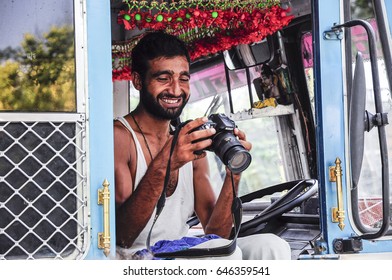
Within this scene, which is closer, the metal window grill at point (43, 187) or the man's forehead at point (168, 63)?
the metal window grill at point (43, 187)

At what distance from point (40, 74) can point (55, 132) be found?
0.73 feet

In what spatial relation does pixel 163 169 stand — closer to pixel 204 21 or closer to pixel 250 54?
pixel 204 21

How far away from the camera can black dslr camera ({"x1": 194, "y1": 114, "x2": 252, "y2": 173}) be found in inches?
126

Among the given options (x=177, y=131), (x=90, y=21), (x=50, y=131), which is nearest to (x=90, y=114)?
(x=50, y=131)

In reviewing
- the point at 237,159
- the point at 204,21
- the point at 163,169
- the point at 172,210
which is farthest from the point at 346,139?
the point at 204,21

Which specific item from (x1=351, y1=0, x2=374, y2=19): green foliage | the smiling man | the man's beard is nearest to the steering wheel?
the smiling man

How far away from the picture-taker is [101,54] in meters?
2.85

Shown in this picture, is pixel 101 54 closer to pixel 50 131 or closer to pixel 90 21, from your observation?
pixel 90 21

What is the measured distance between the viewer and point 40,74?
109 inches

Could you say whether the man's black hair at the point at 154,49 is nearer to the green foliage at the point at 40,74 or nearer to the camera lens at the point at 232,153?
the camera lens at the point at 232,153

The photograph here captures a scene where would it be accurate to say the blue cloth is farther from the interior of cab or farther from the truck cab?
the interior of cab

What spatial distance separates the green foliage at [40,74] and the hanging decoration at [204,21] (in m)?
1.22

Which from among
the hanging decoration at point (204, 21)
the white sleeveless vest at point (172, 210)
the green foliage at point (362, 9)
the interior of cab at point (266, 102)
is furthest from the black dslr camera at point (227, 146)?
the interior of cab at point (266, 102)

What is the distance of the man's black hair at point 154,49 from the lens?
3900 mm
